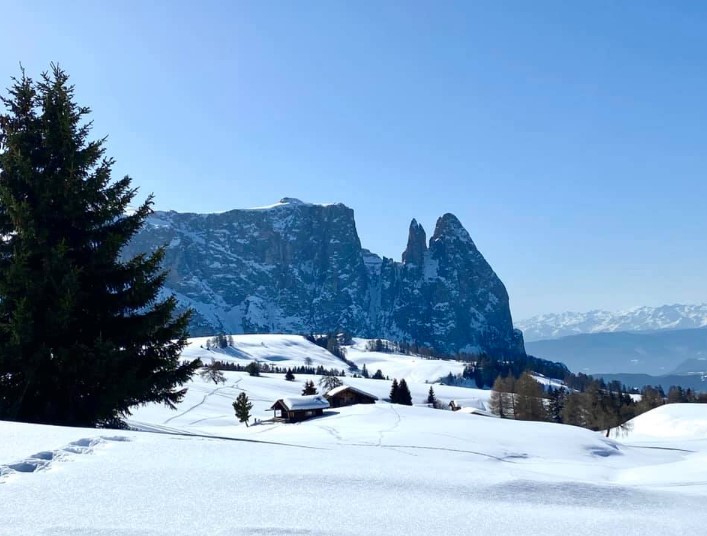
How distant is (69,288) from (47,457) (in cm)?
734

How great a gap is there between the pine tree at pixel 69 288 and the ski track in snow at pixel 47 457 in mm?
6194

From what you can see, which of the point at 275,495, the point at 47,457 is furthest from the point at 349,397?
the point at 275,495

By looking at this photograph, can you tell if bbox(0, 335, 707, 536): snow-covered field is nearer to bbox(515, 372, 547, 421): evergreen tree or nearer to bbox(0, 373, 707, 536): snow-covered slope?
bbox(0, 373, 707, 536): snow-covered slope

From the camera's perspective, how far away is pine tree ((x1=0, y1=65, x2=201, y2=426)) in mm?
11648

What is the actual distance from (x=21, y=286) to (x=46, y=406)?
9.11 feet

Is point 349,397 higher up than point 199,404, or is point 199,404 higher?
point 349,397

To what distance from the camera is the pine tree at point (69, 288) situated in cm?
1165

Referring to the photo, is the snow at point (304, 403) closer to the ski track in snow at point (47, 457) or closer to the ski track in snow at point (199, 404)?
the ski track in snow at point (199, 404)

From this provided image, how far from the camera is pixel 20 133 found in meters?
12.9

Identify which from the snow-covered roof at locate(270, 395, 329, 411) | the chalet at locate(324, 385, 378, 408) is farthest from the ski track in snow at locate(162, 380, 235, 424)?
the chalet at locate(324, 385, 378, 408)

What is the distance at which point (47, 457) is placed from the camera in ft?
16.9

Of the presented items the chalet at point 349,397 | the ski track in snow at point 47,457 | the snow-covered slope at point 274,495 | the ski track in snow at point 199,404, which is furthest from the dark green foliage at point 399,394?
the ski track in snow at point 47,457

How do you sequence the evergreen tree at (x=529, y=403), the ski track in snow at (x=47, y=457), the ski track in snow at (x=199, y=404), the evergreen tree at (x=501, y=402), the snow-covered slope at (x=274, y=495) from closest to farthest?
the snow-covered slope at (x=274, y=495) → the ski track in snow at (x=47, y=457) → the ski track in snow at (x=199, y=404) → the evergreen tree at (x=529, y=403) → the evergreen tree at (x=501, y=402)

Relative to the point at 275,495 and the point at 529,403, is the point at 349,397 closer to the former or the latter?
the point at 529,403
